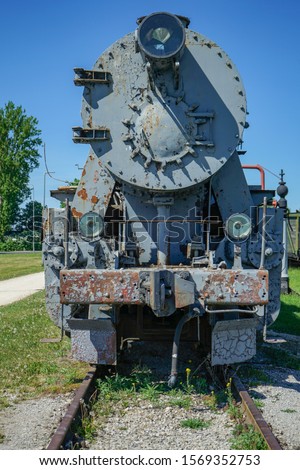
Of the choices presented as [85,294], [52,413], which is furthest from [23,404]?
[85,294]

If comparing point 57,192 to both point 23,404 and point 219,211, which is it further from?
point 23,404

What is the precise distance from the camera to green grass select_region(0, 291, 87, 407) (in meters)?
6.03

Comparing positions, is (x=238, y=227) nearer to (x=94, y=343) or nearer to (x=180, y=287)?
(x=180, y=287)

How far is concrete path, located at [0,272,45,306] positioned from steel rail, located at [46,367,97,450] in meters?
9.38

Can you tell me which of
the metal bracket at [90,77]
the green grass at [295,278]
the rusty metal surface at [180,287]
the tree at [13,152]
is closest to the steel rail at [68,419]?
the rusty metal surface at [180,287]

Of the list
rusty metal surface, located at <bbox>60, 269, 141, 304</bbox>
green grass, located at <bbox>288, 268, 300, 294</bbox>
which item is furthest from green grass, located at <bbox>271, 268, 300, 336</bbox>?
rusty metal surface, located at <bbox>60, 269, 141, 304</bbox>

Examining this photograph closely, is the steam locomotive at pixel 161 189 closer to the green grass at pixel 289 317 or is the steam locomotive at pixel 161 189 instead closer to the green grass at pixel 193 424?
the green grass at pixel 193 424

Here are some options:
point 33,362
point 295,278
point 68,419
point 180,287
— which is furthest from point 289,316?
point 295,278

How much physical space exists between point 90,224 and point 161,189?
0.96 m

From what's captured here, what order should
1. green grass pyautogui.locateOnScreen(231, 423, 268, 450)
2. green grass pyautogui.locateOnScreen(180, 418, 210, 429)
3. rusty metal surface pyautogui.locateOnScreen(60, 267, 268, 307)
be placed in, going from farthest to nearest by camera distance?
rusty metal surface pyautogui.locateOnScreen(60, 267, 268, 307)
green grass pyautogui.locateOnScreen(180, 418, 210, 429)
green grass pyautogui.locateOnScreen(231, 423, 268, 450)

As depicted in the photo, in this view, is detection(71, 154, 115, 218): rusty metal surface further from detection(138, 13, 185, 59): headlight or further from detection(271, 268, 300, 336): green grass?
detection(271, 268, 300, 336): green grass

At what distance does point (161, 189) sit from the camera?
631cm

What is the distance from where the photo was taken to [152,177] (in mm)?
6348

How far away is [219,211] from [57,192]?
7.09 ft
